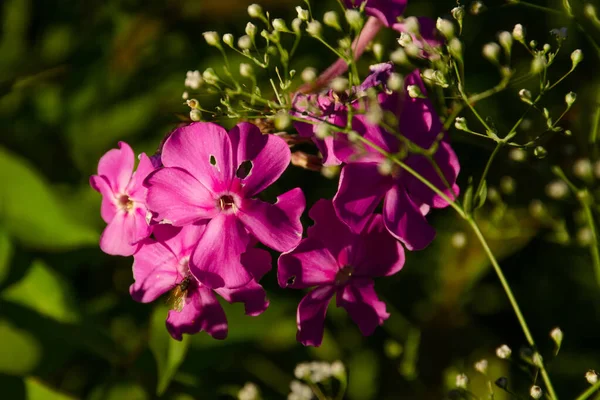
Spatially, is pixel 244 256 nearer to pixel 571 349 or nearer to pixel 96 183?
pixel 96 183

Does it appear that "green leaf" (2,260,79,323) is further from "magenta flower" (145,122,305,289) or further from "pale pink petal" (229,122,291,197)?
"pale pink petal" (229,122,291,197)

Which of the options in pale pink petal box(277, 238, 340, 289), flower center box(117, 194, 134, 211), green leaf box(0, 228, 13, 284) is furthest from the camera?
green leaf box(0, 228, 13, 284)

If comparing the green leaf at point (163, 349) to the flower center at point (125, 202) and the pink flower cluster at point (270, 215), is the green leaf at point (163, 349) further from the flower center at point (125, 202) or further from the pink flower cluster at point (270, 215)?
the flower center at point (125, 202)

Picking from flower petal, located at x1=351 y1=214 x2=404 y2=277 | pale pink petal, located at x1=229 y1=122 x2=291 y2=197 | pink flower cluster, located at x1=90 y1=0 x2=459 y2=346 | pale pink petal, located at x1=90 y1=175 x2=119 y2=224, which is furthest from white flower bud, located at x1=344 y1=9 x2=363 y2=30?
pale pink petal, located at x1=90 y1=175 x2=119 y2=224

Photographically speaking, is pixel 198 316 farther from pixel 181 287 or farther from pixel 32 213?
pixel 32 213

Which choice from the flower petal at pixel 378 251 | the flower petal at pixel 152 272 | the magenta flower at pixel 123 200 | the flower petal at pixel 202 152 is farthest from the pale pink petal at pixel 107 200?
the flower petal at pixel 378 251

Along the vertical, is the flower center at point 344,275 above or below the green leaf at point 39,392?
above
